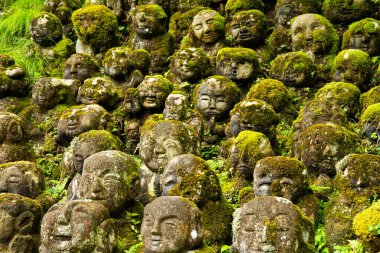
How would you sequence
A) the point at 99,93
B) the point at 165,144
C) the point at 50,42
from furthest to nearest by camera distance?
the point at 50,42 < the point at 99,93 < the point at 165,144

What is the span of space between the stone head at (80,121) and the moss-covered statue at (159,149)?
254 cm

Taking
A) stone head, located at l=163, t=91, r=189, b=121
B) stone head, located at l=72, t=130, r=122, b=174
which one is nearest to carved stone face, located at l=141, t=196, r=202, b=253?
stone head, located at l=72, t=130, r=122, b=174

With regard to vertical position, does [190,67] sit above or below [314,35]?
below

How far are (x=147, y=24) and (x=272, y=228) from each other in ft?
36.4

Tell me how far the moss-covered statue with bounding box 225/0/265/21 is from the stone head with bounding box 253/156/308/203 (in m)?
8.87

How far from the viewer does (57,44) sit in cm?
2181

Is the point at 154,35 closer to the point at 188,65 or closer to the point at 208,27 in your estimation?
the point at 208,27

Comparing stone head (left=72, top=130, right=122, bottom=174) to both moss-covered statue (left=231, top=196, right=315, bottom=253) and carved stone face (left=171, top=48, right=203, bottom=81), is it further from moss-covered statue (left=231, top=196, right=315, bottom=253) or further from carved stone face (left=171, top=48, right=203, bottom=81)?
moss-covered statue (left=231, top=196, right=315, bottom=253)

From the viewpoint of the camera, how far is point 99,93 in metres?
17.4

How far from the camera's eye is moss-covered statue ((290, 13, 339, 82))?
57.9 ft

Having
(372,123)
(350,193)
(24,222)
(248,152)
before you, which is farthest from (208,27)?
(350,193)

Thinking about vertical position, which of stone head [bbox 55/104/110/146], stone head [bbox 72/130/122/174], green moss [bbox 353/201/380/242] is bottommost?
stone head [bbox 55/104/110/146]

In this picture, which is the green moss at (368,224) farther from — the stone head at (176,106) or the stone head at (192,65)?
the stone head at (192,65)

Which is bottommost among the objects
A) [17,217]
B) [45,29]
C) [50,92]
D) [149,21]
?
[50,92]
